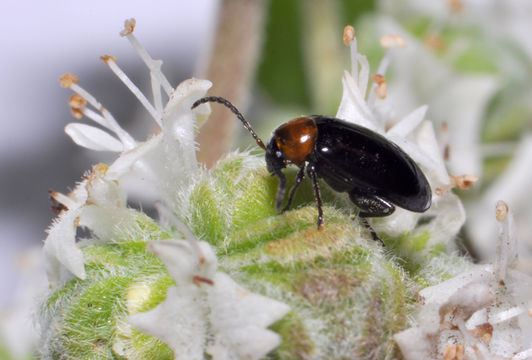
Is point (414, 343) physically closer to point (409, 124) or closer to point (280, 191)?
point (280, 191)

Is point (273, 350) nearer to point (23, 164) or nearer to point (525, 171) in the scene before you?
point (525, 171)

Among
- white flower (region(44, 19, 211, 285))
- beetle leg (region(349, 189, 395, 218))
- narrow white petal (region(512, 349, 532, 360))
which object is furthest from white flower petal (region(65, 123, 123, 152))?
narrow white petal (region(512, 349, 532, 360))

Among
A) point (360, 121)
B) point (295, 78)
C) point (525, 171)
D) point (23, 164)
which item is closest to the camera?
point (360, 121)

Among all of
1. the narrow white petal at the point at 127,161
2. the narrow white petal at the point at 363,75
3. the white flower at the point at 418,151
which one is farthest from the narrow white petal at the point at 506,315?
the narrow white petal at the point at 127,161

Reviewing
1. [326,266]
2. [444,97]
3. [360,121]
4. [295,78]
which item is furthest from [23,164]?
[326,266]

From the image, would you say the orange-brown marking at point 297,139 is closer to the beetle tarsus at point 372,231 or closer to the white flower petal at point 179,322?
the beetle tarsus at point 372,231
